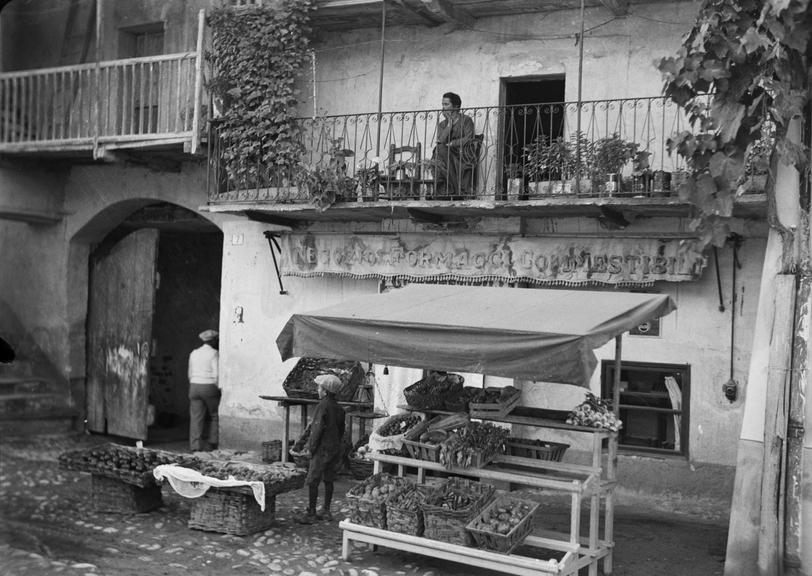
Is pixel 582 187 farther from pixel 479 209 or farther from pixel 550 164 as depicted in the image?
pixel 479 209

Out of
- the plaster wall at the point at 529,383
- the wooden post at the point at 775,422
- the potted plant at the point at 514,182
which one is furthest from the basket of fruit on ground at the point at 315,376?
the wooden post at the point at 775,422

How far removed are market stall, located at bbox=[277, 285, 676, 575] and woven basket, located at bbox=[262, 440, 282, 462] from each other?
13.0ft

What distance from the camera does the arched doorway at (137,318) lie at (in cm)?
1508

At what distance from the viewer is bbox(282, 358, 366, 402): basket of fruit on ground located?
470 inches

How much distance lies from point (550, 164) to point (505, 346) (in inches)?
173

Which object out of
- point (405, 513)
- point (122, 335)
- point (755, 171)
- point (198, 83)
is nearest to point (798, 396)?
point (755, 171)

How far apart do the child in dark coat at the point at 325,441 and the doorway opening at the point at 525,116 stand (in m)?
3.72

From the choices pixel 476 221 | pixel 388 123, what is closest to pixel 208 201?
pixel 388 123

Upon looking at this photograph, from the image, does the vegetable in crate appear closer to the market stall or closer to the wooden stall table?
the market stall

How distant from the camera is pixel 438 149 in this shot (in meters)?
11.7

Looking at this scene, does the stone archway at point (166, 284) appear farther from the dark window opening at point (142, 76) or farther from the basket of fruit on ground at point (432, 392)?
the basket of fruit on ground at point (432, 392)

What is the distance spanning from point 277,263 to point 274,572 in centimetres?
609

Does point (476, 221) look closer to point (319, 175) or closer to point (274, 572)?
point (319, 175)

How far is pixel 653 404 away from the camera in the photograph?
1105 cm
